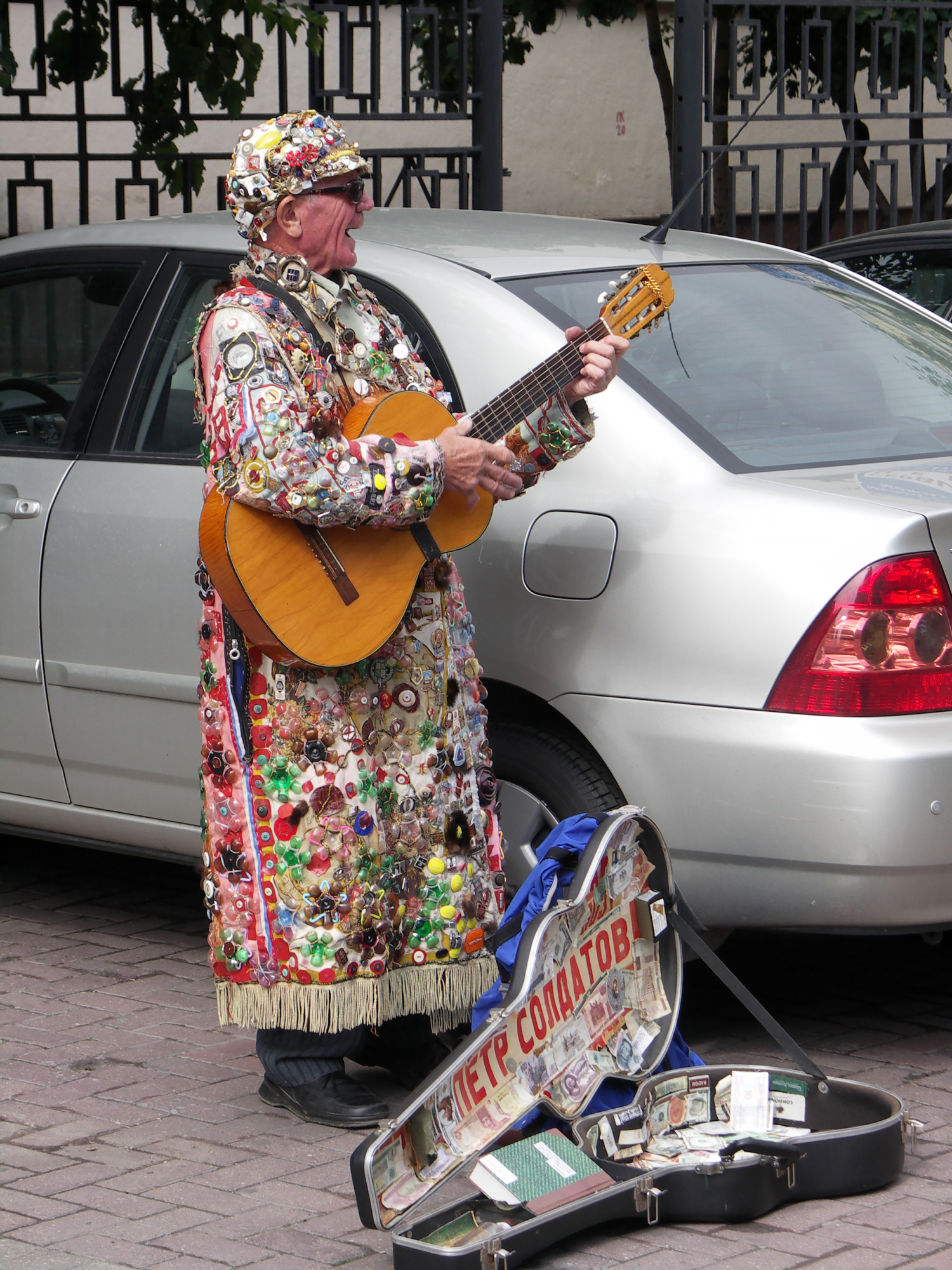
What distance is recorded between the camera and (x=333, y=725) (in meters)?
3.53

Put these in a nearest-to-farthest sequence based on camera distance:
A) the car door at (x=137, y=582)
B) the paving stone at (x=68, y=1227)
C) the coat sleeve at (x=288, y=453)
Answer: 1. the paving stone at (x=68, y=1227)
2. the coat sleeve at (x=288, y=453)
3. the car door at (x=137, y=582)

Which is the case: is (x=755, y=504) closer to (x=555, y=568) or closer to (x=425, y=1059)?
(x=555, y=568)

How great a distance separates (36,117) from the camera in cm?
746

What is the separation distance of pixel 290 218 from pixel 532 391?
0.56 metres

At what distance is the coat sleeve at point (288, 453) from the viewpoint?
130 inches

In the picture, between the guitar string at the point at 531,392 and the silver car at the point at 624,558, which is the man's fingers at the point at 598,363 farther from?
the silver car at the point at 624,558

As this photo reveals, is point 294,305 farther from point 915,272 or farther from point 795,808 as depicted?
point 915,272

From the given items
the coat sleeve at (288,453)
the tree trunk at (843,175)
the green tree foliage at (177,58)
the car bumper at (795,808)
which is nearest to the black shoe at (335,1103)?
the car bumper at (795,808)

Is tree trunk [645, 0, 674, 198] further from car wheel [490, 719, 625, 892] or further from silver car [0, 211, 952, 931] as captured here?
car wheel [490, 719, 625, 892]

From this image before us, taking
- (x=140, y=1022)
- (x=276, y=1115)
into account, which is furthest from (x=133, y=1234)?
(x=140, y=1022)

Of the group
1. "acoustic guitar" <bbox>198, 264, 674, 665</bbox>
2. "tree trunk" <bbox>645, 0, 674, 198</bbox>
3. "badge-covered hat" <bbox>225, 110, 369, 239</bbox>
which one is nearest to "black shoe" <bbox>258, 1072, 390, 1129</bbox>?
"acoustic guitar" <bbox>198, 264, 674, 665</bbox>

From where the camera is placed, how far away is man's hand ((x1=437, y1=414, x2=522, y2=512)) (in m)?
3.44

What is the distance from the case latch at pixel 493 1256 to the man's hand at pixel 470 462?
4.35ft

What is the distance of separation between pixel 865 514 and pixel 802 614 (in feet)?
0.73
